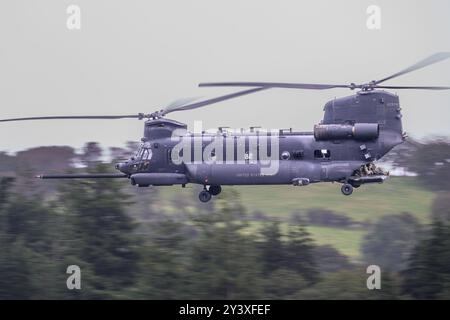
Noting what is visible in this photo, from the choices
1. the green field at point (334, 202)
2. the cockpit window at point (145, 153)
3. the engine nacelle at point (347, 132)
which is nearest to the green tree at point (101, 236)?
the green field at point (334, 202)

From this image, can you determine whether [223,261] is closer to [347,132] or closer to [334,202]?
[334,202]

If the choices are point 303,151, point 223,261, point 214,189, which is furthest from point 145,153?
point 223,261

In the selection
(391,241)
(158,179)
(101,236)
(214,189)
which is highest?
(158,179)

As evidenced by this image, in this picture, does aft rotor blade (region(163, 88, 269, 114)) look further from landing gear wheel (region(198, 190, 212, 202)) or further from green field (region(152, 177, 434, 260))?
green field (region(152, 177, 434, 260))

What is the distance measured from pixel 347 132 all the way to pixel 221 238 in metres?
32.0

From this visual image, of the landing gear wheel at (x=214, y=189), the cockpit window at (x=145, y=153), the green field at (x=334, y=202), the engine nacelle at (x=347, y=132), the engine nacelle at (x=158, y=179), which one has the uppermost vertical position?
the engine nacelle at (x=347, y=132)

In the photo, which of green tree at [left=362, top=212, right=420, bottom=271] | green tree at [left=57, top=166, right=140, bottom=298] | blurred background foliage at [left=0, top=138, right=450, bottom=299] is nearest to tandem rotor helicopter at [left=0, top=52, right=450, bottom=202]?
blurred background foliage at [left=0, top=138, right=450, bottom=299]

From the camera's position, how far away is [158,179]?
3841 centimetres

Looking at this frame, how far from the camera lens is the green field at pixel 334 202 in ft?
259

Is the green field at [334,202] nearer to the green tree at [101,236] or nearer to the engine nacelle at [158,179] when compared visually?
the green tree at [101,236]

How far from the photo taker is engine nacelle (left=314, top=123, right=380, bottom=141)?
122 ft

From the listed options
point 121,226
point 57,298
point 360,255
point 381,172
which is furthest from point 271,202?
point 381,172

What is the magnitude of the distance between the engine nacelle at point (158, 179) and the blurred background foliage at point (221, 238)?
25221 millimetres

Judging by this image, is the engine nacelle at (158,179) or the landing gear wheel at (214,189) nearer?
the engine nacelle at (158,179)
